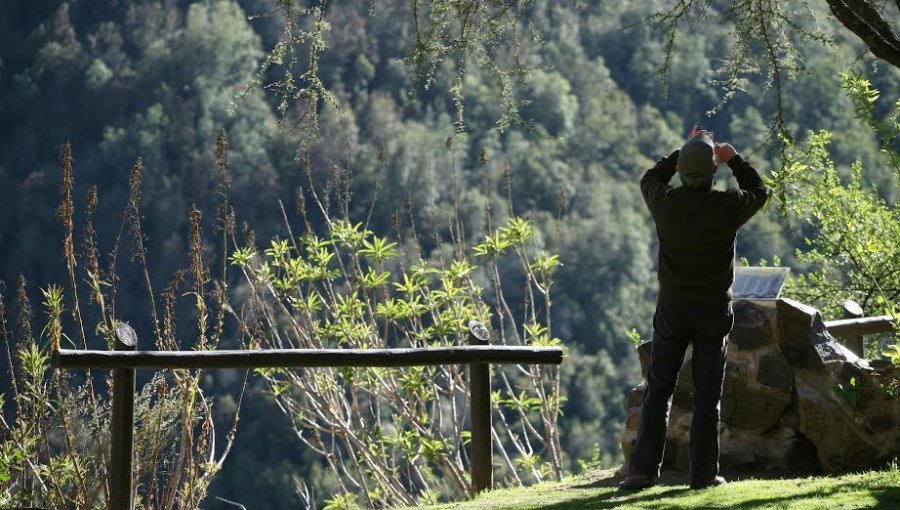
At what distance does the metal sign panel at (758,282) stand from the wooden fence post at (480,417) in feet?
3.88

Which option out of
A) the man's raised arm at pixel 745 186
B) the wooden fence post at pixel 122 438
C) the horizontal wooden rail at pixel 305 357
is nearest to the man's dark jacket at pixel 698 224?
the man's raised arm at pixel 745 186

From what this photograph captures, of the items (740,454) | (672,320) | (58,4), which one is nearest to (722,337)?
(672,320)

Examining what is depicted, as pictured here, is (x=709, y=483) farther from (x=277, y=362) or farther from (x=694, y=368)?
(x=277, y=362)

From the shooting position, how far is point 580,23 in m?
57.2

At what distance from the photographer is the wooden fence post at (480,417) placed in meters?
6.40

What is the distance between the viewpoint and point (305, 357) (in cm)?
608

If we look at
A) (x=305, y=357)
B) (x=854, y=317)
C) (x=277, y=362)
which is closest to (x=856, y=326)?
(x=854, y=317)

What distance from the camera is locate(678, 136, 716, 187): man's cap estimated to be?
4.90 meters

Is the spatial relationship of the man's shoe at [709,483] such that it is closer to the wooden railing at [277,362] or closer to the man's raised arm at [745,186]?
the man's raised arm at [745,186]

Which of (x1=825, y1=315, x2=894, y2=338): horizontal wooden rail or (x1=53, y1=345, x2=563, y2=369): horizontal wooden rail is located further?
(x1=825, y1=315, x2=894, y2=338): horizontal wooden rail

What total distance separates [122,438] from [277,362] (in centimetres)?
73

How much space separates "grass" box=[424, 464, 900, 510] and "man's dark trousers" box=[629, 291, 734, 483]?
6.3 inches

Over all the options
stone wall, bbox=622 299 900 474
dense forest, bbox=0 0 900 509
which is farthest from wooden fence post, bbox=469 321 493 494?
dense forest, bbox=0 0 900 509

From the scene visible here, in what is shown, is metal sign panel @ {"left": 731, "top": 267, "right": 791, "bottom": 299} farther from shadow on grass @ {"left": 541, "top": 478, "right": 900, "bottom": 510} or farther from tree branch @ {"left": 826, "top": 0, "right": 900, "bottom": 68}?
tree branch @ {"left": 826, "top": 0, "right": 900, "bottom": 68}
